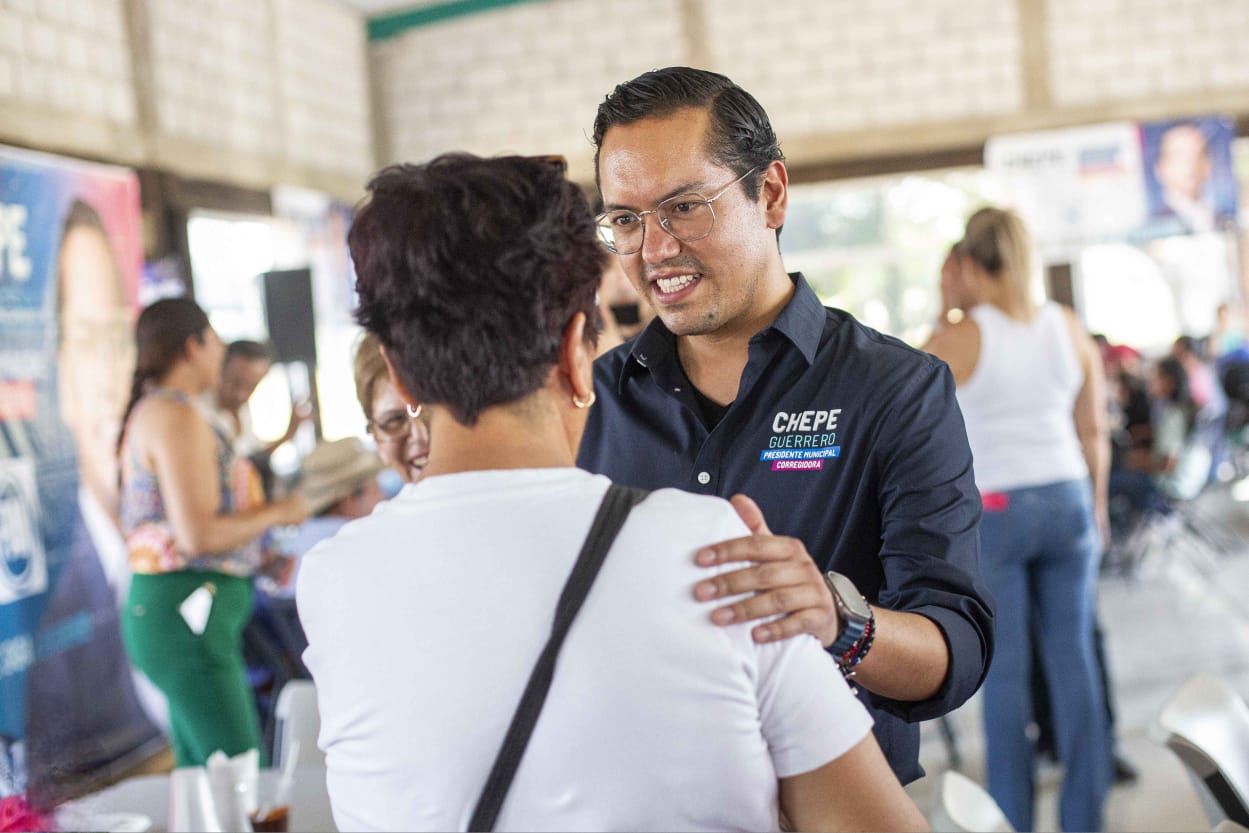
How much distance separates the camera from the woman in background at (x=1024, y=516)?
3.55m

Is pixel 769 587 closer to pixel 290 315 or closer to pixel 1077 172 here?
pixel 290 315

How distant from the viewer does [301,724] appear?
8.61ft

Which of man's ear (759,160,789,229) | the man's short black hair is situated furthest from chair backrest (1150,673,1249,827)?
the man's short black hair

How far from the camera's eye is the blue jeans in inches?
140

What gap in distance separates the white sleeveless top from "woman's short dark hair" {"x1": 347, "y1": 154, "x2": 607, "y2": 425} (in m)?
2.71

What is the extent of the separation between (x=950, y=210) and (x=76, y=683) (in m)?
6.55

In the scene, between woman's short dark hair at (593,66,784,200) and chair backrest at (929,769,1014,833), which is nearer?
woman's short dark hair at (593,66,784,200)

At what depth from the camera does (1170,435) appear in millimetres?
7121

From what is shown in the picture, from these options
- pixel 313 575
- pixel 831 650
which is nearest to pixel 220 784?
pixel 313 575

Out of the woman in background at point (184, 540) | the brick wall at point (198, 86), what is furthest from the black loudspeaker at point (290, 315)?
the woman in background at point (184, 540)

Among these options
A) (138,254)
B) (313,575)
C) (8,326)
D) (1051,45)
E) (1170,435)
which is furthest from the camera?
(1051,45)

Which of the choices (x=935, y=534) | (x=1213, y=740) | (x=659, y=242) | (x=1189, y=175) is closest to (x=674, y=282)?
(x=659, y=242)

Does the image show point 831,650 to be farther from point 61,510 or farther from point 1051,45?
point 1051,45

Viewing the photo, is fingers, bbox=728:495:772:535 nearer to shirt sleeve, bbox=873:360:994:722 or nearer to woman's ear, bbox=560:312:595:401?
woman's ear, bbox=560:312:595:401
